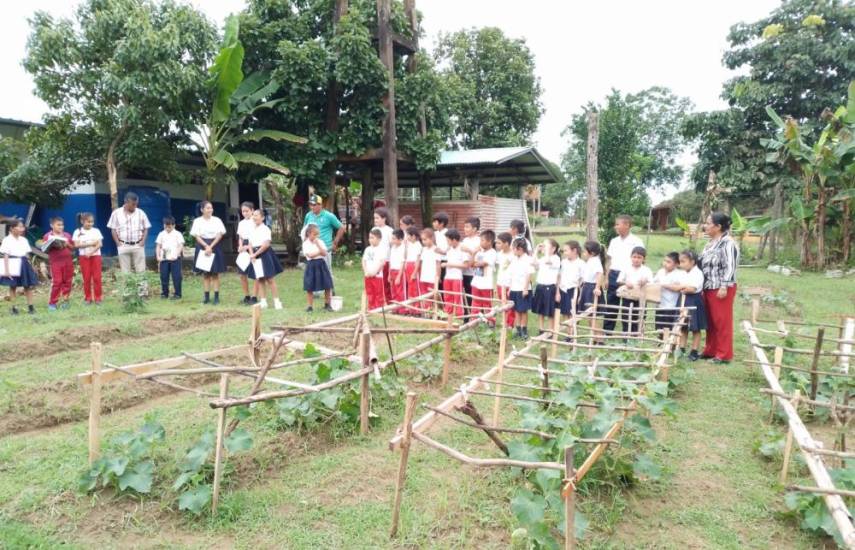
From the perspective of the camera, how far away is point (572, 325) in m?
5.04

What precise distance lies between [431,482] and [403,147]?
10.7 meters

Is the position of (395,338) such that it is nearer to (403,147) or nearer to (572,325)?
(572,325)

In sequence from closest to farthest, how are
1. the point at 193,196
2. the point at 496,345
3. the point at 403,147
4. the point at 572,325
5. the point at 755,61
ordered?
1. the point at 572,325
2. the point at 496,345
3. the point at 403,147
4. the point at 193,196
5. the point at 755,61

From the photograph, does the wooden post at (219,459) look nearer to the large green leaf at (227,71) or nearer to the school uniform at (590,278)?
the school uniform at (590,278)

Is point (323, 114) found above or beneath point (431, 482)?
above

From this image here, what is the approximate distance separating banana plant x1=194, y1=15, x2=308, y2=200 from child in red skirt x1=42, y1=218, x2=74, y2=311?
3279 mm

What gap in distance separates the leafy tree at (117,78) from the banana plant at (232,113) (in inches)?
13.6

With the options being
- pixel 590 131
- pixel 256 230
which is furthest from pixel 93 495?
pixel 590 131

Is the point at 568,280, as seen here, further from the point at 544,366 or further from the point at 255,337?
the point at 255,337

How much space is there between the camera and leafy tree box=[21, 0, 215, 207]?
30.5 feet

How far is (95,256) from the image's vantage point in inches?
334

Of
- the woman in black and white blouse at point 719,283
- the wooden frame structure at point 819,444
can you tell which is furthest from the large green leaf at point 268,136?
the wooden frame structure at point 819,444

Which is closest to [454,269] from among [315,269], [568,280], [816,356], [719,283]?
[568,280]

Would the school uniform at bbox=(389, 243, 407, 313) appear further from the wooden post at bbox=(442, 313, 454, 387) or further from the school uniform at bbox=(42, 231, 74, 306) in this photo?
the school uniform at bbox=(42, 231, 74, 306)
